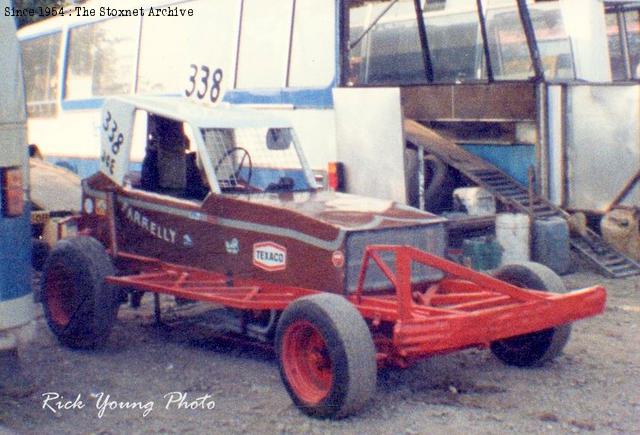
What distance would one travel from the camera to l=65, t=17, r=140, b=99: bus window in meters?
14.2

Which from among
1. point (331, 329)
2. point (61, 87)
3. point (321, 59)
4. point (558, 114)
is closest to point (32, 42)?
point (61, 87)

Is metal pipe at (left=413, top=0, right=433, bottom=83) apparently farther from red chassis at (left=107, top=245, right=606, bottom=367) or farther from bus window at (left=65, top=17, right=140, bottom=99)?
red chassis at (left=107, top=245, right=606, bottom=367)

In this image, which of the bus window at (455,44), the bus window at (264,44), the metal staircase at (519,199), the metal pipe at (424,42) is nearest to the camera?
the metal staircase at (519,199)

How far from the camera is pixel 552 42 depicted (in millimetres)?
11164

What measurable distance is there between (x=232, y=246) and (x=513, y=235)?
4.13 metres

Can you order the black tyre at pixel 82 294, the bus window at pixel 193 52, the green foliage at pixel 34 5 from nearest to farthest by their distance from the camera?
the black tyre at pixel 82 294 < the bus window at pixel 193 52 < the green foliage at pixel 34 5

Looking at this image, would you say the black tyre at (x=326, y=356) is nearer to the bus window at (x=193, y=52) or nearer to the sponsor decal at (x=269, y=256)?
the sponsor decal at (x=269, y=256)

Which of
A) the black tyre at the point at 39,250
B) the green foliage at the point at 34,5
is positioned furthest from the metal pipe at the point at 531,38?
the green foliage at the point at 34,5

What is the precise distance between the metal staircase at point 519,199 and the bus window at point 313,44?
1.15 m

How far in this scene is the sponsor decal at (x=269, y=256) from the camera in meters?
6.60

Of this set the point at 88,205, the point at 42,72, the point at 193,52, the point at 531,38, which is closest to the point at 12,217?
the point at 88,205

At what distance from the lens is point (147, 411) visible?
6035 mm

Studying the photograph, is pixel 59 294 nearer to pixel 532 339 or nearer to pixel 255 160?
pixel 255 160

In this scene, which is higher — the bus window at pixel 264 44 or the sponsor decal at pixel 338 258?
the bus window at pixel 264 44
